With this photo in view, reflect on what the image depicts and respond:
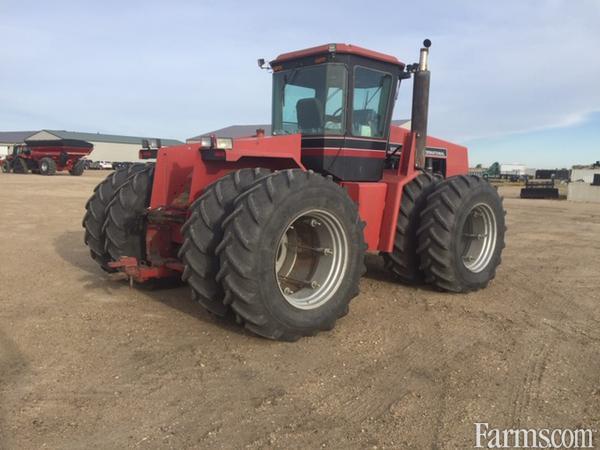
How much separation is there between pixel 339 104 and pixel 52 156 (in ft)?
104

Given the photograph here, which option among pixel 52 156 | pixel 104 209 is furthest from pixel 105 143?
pixel 104 209

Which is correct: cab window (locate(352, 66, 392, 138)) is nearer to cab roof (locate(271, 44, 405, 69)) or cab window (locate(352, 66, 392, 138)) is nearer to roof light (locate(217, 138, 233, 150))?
cab roof (locate(271, 44, 405, 69))

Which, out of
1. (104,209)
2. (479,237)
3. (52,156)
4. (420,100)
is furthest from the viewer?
(52,156)

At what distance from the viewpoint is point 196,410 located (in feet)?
10.1

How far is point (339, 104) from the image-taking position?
5.36 metres

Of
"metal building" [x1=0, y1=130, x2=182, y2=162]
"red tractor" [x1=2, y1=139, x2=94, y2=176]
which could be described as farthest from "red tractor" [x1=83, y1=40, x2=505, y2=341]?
"metal building" [x1=0, y1=130, x2=182, y2=162]

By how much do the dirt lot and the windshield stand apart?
1992mm

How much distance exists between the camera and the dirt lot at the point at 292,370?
2.89m

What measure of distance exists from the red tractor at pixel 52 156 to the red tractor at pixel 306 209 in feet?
95.8

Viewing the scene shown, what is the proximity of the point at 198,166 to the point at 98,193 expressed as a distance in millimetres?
1703

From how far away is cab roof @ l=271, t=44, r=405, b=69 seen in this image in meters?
5.22

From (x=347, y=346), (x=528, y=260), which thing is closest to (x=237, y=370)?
(x=347, y=346)

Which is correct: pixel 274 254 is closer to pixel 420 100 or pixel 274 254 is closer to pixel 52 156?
pixel 420 100

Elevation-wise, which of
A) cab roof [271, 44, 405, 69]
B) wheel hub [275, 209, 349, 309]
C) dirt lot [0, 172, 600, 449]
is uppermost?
cab roof [271, 44, 405, 69]
